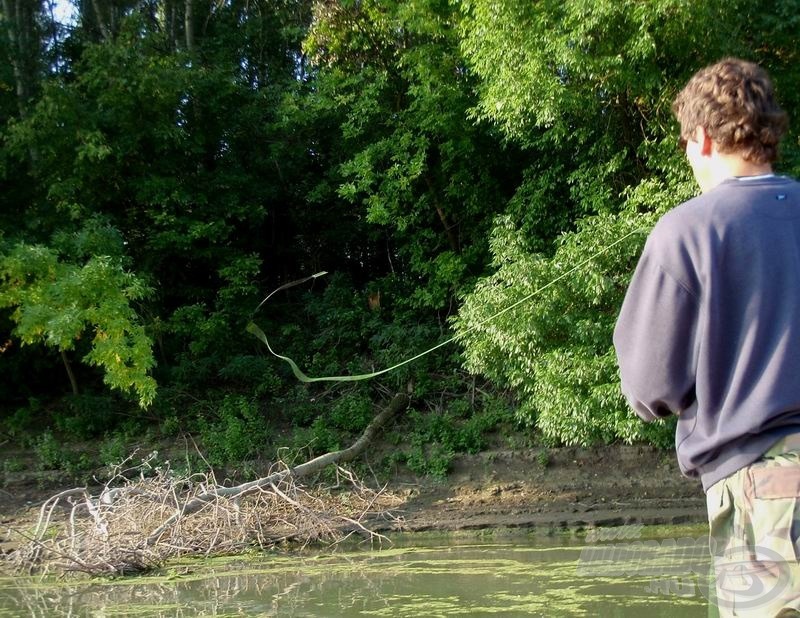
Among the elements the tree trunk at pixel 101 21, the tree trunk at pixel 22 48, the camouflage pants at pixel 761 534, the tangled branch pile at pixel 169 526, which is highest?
Result: the tree trunk at pixel 101 21

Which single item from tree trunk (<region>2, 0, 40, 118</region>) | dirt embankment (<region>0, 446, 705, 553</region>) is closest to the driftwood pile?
dirt embankment (<region>0, 446, 705, 553</region>)

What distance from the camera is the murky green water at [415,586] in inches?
260

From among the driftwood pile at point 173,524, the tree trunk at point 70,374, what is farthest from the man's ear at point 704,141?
the tree trunk at point 70,374

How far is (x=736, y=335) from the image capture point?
196cm

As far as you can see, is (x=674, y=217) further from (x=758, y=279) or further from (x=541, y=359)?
(x=541, y=359)

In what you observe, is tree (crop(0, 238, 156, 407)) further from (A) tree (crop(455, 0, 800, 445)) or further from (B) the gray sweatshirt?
(B) the gray sweatshirt

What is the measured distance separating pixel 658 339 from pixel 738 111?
0.52m

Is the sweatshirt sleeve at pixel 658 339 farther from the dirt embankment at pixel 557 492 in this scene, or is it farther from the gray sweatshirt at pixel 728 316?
the dirt embankment at pixel 557 492

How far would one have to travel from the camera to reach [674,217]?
6.52ft

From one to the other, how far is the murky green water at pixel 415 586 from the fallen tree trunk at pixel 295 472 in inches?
19.1

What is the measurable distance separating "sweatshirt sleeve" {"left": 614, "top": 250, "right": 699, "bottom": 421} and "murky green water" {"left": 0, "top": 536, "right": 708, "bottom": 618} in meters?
4.60

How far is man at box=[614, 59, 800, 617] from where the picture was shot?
6.20 feet

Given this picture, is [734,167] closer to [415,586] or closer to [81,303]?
[415,586]

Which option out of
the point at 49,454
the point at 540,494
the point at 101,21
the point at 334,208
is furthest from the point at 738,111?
the point at 101,21
